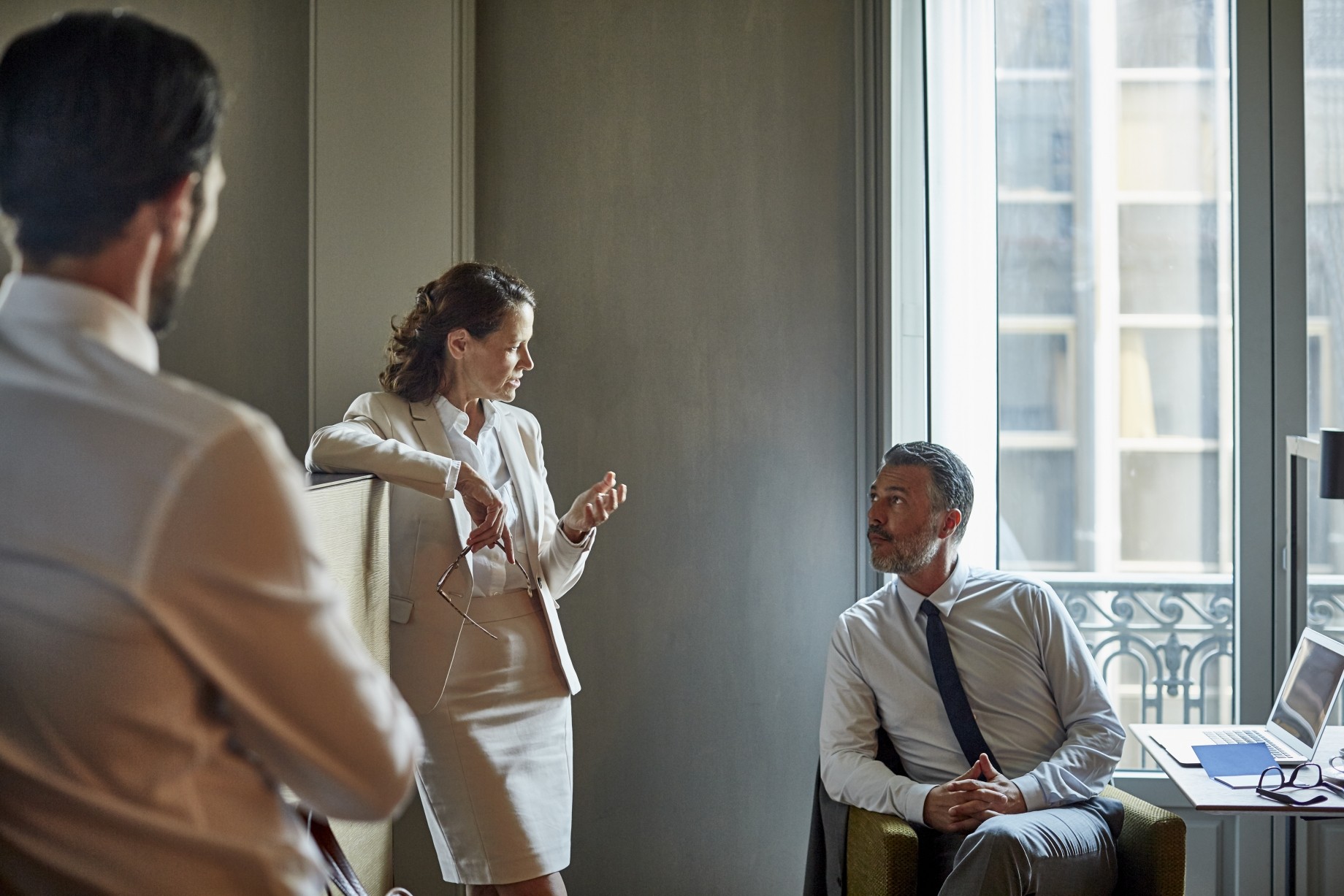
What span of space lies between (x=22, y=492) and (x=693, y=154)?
290 cm

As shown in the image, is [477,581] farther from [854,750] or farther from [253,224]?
[253,224]

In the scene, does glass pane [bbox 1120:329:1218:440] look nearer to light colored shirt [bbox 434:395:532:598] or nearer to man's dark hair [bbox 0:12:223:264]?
light colored shirt [bbox 434:395:532:598]

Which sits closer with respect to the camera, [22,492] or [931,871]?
[22,492]

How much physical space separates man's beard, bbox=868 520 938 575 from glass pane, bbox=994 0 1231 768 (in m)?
0.73

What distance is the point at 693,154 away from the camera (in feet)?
11.1

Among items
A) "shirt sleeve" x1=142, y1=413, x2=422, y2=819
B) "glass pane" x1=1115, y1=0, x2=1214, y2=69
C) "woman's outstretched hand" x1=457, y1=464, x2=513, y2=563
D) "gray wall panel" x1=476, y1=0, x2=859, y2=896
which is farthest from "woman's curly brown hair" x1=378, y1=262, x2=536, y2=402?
"glass pane" x1=1115, y1=0, x2=1214, y2=69

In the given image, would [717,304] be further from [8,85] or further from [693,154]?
[8,85]

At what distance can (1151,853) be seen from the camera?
2309 millimetres

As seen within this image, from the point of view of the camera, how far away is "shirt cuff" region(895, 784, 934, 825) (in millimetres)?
2375

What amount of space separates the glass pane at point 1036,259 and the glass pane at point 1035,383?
0.32ft

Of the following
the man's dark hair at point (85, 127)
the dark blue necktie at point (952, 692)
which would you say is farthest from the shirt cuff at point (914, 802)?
the man's dark hair at point (85, 127)

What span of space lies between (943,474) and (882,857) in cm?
95

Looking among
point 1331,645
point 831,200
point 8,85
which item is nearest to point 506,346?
point 831,200

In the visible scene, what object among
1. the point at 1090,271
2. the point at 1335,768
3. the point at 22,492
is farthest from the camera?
the point at 1090,271
